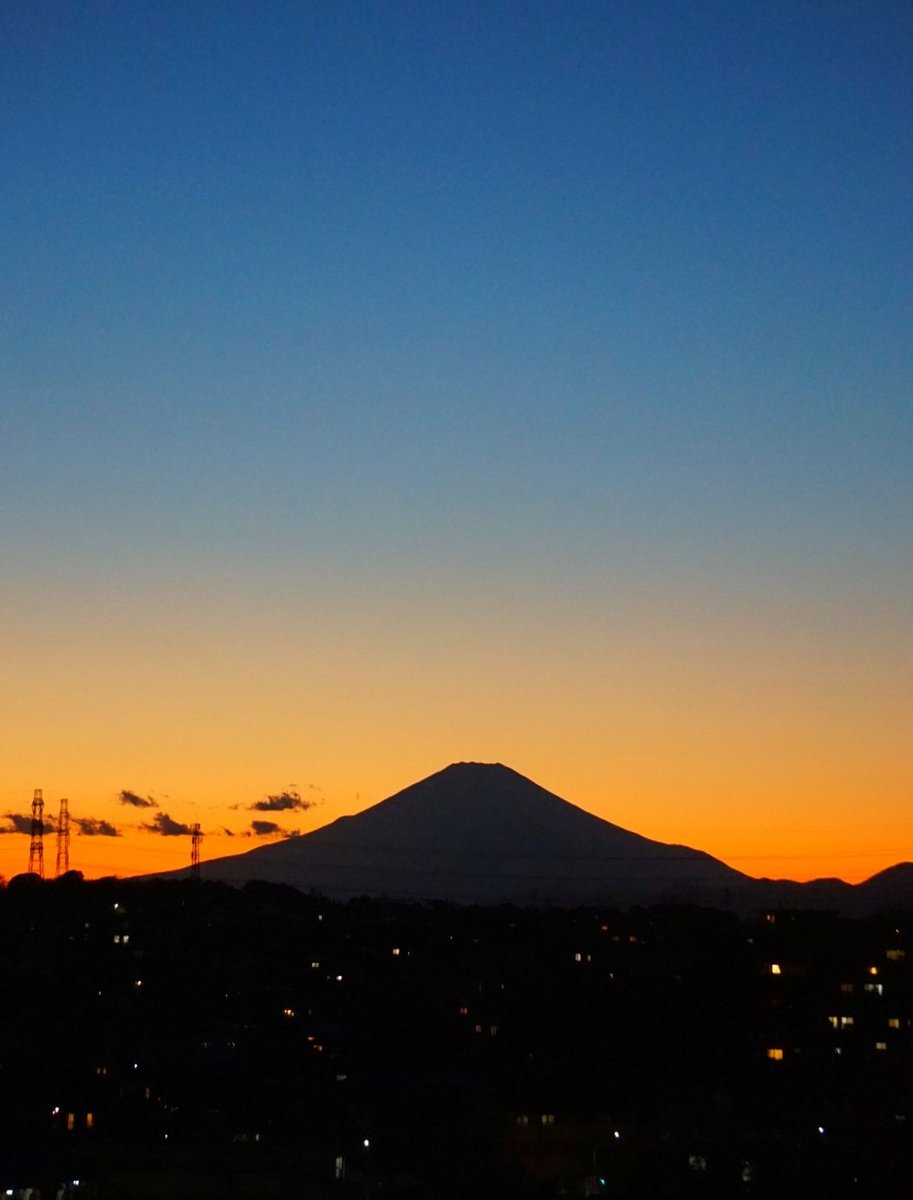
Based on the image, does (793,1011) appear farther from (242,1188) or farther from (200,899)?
(200,899)

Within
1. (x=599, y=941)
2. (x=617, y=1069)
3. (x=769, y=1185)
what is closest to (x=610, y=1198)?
(x=769, y=1185)

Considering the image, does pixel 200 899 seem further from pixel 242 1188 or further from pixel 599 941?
pixel 242 1188

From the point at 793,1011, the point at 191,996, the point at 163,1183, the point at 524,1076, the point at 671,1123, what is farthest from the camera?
the point at 191,996

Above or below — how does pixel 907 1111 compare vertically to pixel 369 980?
below

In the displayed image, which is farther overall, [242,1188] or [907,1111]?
[907,1111]

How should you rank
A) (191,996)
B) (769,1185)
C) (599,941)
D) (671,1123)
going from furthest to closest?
(599,941), (191,996), (671,1123), (769,1185)

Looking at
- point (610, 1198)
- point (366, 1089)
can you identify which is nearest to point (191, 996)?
point (366, 1089)
